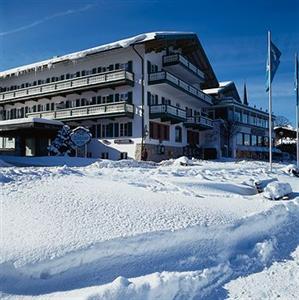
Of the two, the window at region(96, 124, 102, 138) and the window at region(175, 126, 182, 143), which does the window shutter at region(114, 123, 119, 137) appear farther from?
the window at region(175, 126, 182, 143)

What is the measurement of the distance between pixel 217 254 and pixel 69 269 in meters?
2.36

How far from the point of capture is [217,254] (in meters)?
5.33

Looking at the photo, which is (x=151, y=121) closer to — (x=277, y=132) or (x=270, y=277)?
(x=270, y=277)

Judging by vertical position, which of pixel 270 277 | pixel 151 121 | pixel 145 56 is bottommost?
pixel 270 277

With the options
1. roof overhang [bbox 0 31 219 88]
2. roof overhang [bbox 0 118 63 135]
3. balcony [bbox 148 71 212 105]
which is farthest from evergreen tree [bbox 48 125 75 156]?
balcony [bbox 148 71 212 105]

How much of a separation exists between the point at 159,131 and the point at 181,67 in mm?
6828

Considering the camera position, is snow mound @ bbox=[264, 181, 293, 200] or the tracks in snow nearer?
the tracks in snow

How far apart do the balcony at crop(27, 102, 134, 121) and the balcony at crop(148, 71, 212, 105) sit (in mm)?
3055

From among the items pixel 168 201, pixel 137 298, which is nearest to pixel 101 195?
pixel 168 201

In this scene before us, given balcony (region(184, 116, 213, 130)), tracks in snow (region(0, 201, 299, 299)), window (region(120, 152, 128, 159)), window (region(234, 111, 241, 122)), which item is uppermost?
window (region(234, 111, 241, 122))

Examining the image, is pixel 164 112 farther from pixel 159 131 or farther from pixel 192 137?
pixel 192 137

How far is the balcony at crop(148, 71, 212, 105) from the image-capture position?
1111 inches

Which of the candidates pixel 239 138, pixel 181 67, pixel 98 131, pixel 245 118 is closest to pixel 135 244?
pixel 98 131

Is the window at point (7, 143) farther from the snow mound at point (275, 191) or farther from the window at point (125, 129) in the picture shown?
the snow mound at point (275, 191)
